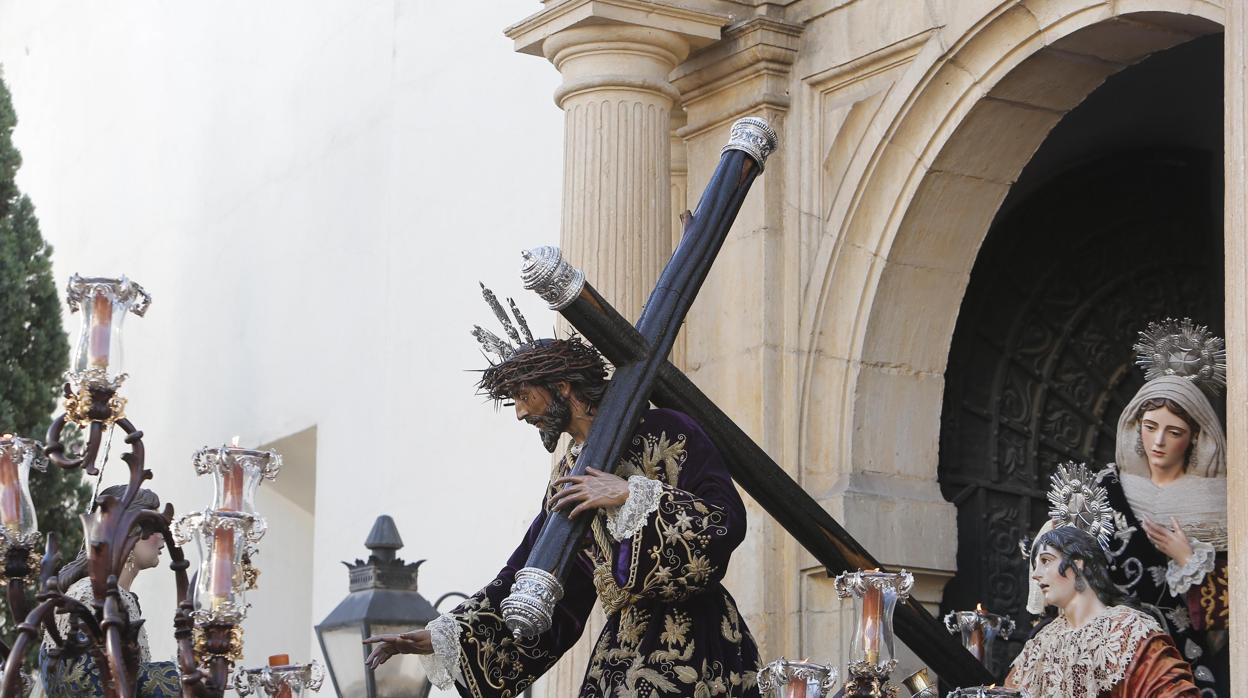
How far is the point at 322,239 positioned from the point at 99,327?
6654mm

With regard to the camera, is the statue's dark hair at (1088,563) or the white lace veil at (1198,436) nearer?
the statue's dark hair at (1088,563)

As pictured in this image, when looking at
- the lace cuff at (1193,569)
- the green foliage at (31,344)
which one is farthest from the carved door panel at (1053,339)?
the green foliage at (31,344)

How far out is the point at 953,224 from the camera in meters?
7.73

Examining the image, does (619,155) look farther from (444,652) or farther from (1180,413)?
(444,652)

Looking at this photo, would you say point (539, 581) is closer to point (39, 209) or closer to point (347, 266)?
point (347, 266)

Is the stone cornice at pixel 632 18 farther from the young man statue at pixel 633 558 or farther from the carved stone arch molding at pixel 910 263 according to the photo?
the young man statue at pixel 633 558

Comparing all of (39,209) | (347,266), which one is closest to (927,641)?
(347,266)

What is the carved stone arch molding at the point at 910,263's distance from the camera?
7426 millimetres

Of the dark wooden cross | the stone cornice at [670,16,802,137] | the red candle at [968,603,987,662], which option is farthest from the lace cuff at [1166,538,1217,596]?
the stone cornice at [670,16,802,137]

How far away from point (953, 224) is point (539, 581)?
3.07m

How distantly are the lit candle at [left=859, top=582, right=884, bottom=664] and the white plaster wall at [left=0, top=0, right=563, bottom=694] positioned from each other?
4408 millimetres

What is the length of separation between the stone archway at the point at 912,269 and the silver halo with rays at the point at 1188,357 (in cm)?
95

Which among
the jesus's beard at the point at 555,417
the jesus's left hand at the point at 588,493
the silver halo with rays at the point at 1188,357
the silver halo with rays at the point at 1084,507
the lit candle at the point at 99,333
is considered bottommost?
the jesus's left hand at the point at 588,493

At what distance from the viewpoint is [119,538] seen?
489cm
